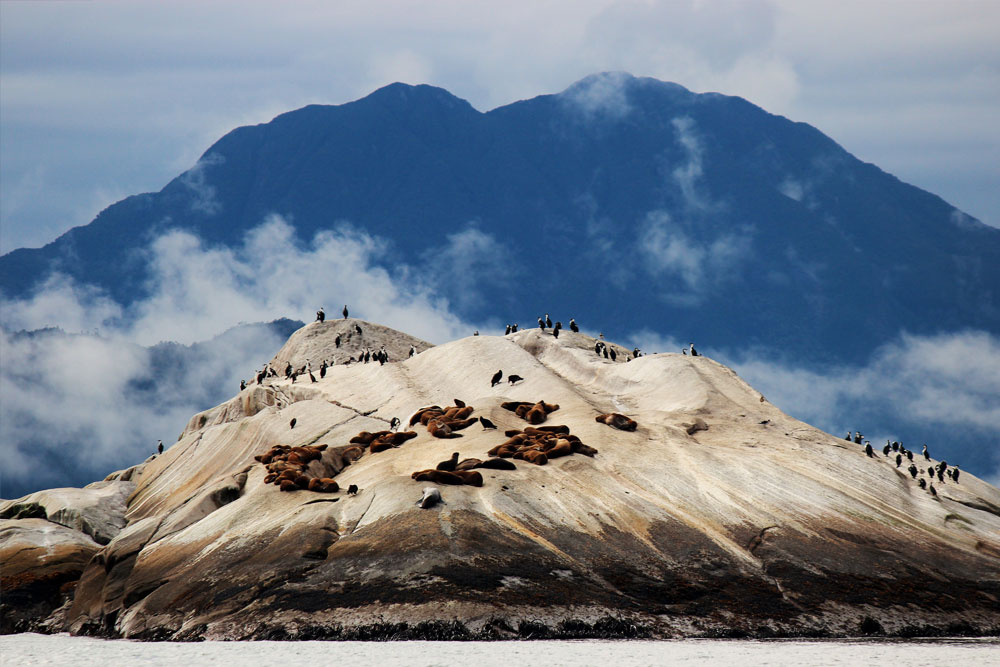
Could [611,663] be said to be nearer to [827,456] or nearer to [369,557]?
[369,557]

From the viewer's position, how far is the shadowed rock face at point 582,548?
37.7 meters

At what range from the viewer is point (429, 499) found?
4253cm

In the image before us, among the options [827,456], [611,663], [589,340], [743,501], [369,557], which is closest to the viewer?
[611,663]

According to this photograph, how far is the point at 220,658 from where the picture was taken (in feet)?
113

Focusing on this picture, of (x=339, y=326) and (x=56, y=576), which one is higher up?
(x=339, y=326)

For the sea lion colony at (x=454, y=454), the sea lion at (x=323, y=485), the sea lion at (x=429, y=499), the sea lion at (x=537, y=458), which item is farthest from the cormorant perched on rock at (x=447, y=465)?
the sea lion at (x=323, y=485)

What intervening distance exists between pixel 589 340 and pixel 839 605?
4128 centimetres

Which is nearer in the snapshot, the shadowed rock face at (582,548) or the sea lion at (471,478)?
the shadowed rock face at (582,548)

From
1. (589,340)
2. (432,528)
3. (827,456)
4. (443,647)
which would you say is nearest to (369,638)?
(443,647)

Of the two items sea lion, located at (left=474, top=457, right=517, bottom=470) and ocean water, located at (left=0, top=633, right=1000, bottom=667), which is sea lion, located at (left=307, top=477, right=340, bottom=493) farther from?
ocean water, located at (left=0, top=633, right=1000, bottom=667)

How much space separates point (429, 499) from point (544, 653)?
397 inches

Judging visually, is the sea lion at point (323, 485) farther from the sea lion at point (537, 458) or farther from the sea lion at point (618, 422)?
the sea lion at point (618, 422)

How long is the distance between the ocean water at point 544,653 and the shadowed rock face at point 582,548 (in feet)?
3.31

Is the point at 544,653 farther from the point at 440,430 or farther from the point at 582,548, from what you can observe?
the point at 440,430
